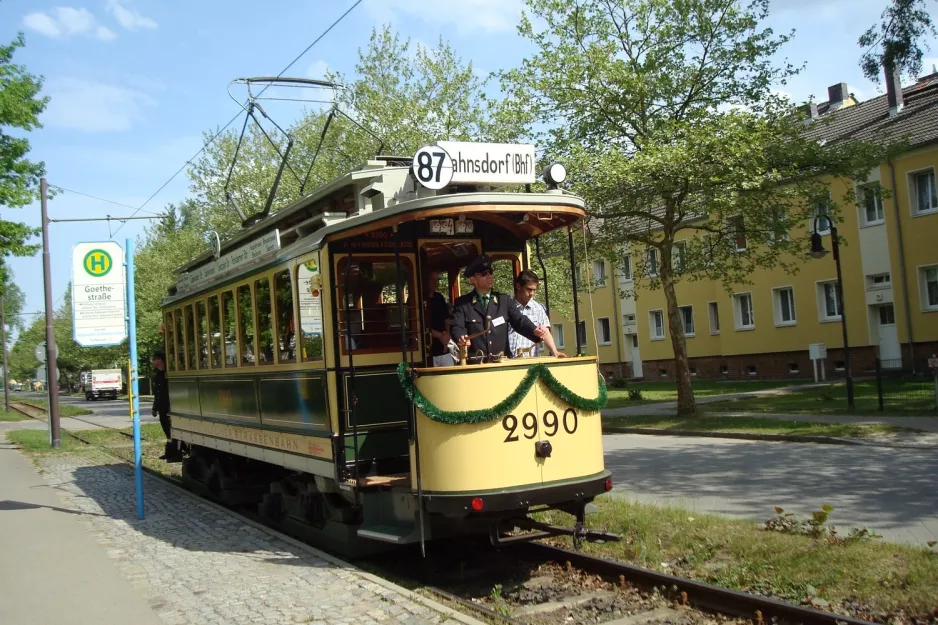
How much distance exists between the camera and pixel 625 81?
753 inches

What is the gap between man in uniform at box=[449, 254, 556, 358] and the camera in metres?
7.30

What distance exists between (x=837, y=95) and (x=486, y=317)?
3843cm

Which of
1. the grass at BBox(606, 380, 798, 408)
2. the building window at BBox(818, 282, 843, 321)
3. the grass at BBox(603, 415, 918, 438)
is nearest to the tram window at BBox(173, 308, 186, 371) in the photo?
the grass at BBox(603, 415, 918, 438)

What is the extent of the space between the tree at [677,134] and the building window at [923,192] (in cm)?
1185

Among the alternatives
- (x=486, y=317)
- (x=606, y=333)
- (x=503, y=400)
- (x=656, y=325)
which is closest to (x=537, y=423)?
Answer: (x=503, y=400)

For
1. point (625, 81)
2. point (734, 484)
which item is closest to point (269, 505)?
point (734, 484)

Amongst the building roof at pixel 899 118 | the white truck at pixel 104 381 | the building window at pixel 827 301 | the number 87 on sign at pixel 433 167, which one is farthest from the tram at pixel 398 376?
the white truck at pixel 104 381

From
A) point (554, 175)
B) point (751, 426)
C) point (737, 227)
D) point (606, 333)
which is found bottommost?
point (751, 426)

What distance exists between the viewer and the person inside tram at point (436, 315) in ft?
26.6

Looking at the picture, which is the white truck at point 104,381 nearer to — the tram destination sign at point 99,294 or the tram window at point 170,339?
the tram window at point 170,339

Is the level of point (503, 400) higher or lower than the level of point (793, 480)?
higher

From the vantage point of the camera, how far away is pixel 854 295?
31.9m

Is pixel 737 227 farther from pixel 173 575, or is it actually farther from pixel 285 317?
pixel 173 575

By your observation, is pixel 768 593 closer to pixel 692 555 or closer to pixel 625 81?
pixel 692 555
